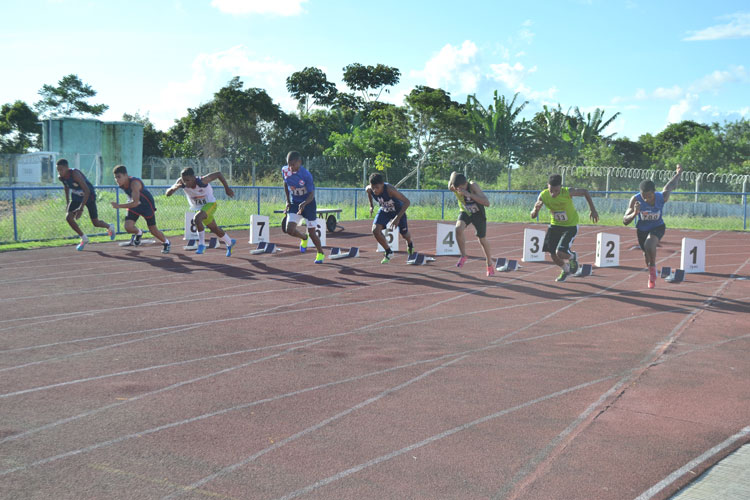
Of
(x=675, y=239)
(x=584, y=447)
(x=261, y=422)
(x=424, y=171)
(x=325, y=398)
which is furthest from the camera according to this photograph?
(x=424, y=171)

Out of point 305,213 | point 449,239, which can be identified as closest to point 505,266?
point 449,239

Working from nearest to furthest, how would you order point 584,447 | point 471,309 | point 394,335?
point 584,447
point 394,335
point 471,309

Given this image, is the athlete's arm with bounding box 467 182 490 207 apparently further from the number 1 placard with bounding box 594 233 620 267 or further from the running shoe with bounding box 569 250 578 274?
the number 1 placard with bounding box 594 233 620 267

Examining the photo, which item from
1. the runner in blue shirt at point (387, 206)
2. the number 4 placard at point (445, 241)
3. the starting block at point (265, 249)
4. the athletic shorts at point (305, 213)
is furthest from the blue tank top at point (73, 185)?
the number 4 placard at point (445, 241)

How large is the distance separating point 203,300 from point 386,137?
3243cm

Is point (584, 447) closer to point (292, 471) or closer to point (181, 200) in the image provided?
point (292, 471)

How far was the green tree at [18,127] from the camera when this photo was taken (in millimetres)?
51500

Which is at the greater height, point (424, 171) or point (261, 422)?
point (424, 171)

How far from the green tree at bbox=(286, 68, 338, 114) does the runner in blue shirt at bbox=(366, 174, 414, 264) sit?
4481 centimetres

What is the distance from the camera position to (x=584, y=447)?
163 inches

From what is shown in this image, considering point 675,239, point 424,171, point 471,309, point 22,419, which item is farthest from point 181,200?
point 22,419

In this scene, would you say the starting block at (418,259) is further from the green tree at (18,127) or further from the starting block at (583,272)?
the green tree at (18,127)

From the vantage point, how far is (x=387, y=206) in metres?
12.6

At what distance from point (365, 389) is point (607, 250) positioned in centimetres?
904
